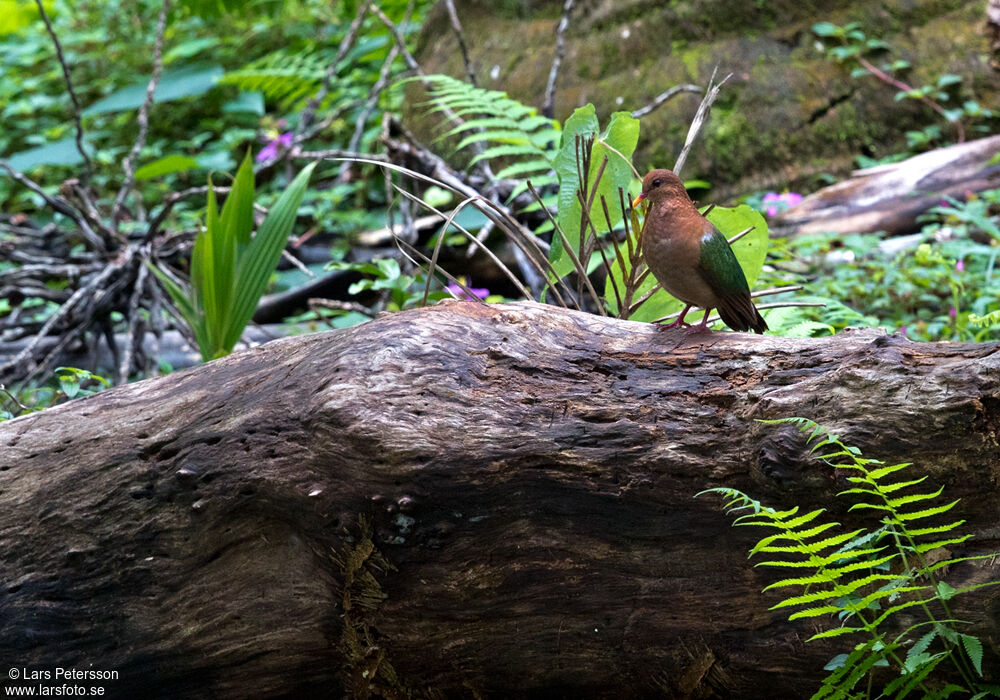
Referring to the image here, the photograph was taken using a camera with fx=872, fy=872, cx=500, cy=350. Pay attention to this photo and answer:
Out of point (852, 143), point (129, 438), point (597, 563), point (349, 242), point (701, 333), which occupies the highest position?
point (701, 333)

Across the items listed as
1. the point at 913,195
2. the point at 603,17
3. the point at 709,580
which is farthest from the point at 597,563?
the point at 603,17

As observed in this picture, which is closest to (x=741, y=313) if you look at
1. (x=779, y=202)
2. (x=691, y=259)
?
(x=691, y=259)

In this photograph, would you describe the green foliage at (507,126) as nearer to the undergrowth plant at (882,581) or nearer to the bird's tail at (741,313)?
the bird's tail at (741,313)

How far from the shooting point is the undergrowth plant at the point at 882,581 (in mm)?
1404

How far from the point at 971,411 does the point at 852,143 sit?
12.7 ft

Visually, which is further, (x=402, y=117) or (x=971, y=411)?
(x=402, y=117)

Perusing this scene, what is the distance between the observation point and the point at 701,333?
186 centimetres

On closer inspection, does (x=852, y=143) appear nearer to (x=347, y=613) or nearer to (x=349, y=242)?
(x=349, y=242)

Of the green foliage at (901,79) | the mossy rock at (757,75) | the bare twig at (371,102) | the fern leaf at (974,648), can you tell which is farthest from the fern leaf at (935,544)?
the green foliage at (901,79)

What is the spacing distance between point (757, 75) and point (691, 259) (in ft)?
11.4

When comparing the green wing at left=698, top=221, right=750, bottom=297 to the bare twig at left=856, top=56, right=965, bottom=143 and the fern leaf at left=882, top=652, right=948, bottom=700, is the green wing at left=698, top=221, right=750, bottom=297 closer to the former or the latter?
the fern leaf at left=882, top=652, right=948, bottom=700

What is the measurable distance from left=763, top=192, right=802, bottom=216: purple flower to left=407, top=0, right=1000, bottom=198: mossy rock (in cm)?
49

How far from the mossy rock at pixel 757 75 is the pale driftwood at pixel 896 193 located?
1.10 ft

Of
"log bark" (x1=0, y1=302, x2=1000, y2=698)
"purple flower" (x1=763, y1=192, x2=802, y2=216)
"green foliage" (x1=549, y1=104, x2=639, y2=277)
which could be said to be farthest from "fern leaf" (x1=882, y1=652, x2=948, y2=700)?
"purple flower" (x1=763, y1=192, x2=802, y2=216)
